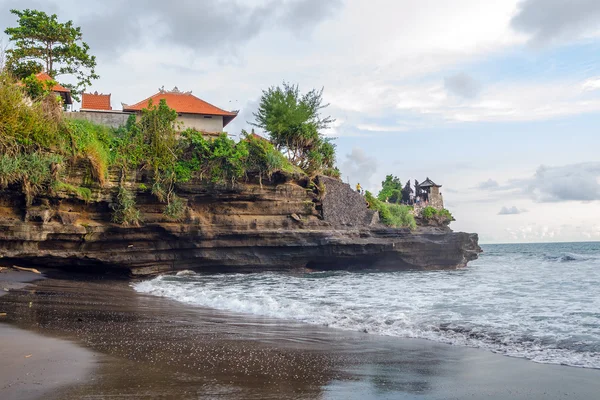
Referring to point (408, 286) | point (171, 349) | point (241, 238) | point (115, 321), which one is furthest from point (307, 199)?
point (171, 349)

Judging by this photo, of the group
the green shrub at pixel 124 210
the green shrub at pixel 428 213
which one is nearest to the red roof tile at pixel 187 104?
the green shrub at pixel 124 210

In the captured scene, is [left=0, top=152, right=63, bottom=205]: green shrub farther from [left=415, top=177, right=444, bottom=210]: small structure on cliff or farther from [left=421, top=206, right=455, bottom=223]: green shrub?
[left=415, top=177, right=444, bottom=210]: small structure on cliff

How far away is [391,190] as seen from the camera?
42062 mm

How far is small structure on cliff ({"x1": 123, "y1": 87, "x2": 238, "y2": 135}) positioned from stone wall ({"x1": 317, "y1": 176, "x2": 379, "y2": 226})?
6745mm

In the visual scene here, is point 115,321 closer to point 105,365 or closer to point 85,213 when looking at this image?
point 105,365

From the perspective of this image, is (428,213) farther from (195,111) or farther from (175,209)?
(175,209)

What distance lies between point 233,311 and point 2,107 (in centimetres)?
1044

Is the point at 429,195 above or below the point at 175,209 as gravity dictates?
above

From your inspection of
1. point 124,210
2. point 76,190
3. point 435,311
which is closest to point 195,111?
point 124,210

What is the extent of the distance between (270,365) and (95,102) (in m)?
23.8

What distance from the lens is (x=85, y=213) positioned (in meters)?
17.5

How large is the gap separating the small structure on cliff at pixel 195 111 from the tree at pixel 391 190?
19046 millimetres

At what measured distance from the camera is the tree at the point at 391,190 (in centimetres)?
4141

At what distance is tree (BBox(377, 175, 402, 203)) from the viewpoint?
41406 millimetres
